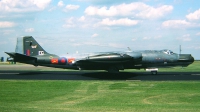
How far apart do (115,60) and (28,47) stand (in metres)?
10.9

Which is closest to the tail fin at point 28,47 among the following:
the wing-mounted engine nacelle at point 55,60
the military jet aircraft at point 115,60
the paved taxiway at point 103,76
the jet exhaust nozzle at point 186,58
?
the military jet aircraft at point 115,60

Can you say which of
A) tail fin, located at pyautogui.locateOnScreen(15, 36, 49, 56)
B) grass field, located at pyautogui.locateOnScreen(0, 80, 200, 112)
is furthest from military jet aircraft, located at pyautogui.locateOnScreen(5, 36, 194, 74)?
grass field, located at pyautogui.locateOnScreen(0, 80, 200, 112)

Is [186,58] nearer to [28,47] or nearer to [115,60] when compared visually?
[115,60]

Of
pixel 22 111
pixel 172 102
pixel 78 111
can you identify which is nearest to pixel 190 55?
pixel 172 102

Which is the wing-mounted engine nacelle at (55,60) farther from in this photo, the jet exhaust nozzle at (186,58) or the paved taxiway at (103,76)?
the jet exhaust nozzle at (186,58)

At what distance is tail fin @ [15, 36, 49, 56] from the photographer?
91.9ft

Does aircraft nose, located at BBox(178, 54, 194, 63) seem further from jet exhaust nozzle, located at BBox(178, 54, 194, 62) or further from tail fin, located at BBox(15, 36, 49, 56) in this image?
tail fin, located at BBox(15, 36, 49, 56)

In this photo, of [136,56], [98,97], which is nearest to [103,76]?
[136,56]

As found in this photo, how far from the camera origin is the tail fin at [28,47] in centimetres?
2800

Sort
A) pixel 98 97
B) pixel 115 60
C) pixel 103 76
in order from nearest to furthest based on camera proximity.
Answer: pixel 98 97
pixel 115 60
pixel 103 76

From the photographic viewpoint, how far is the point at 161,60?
2570 centimetres

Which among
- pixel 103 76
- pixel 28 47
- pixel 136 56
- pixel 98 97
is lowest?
pixel 98 97

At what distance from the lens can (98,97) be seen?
13727 millimetres

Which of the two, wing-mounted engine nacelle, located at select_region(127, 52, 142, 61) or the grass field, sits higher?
wing-mounted engine nacelle, located at select_region(127, 52, 142, 61)
